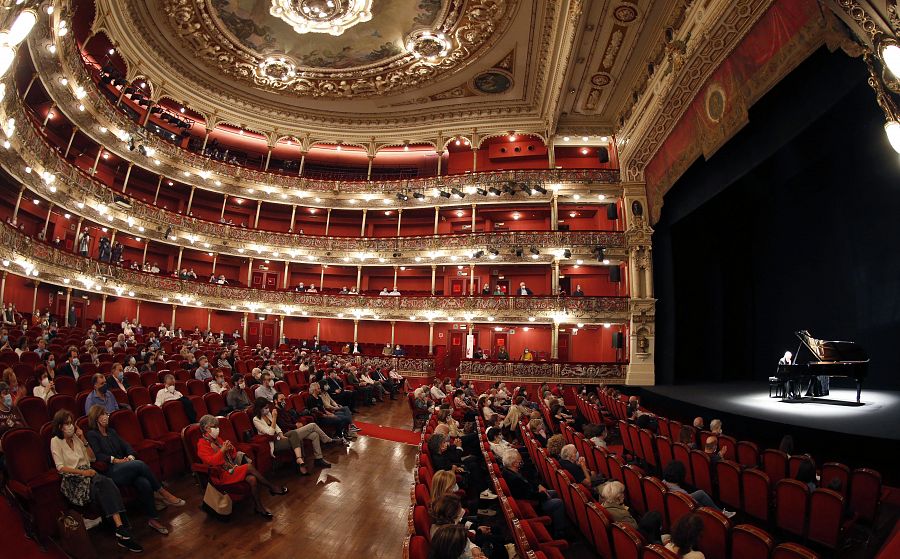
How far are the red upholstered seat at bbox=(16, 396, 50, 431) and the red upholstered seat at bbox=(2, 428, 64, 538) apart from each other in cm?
118

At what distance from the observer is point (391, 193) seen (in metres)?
21.2

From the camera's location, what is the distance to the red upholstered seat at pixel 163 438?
15.9ft

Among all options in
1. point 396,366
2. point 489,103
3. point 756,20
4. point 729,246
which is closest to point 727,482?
point 756,20

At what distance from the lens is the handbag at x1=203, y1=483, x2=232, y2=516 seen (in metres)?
4.01

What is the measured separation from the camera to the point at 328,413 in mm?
7285

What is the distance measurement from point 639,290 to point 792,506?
11.2 metres

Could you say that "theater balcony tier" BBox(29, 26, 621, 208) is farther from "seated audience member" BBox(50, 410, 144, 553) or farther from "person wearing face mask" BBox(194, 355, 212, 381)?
"seated audience member" BBox(50, 410, 144, 553)

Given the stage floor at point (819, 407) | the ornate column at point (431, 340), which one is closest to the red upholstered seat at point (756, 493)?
the stage floor at point (819, 407)

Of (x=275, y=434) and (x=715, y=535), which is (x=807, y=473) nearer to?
(x=715, y=535)

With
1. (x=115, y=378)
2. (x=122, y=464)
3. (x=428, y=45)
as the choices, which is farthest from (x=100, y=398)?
(x=428, y=45)

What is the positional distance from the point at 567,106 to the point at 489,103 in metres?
3.67

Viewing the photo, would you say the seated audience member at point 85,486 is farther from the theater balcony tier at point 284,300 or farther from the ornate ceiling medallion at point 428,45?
the ornate ceiling medallion at point 428,45

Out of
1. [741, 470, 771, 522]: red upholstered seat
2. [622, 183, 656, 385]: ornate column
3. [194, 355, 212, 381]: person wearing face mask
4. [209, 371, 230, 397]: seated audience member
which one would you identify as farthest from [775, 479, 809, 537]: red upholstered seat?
[622, 183, 656, 385]: ornate column

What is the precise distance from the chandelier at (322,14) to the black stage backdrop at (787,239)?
10757mm
